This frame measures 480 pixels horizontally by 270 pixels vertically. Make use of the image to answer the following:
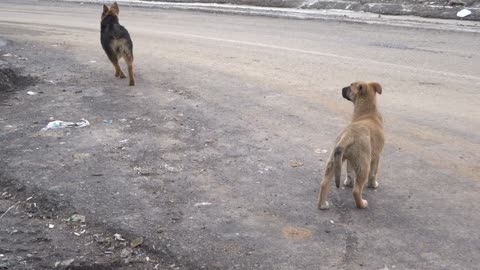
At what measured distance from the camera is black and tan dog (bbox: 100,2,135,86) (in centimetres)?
947

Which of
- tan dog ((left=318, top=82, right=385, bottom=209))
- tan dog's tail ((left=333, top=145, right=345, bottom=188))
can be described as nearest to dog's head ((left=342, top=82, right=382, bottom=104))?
tan dog ((left=318, top=82, right=385, bottom=209))

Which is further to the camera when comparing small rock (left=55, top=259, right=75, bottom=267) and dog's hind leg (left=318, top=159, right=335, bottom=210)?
dog's hind leg (left=318, top=159, right=335, bottom=210)

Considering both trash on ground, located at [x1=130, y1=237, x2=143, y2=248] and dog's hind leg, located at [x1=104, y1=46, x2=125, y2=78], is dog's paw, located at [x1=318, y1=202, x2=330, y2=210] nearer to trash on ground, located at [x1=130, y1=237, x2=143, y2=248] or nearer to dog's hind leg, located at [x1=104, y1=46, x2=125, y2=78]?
trash on ground, located at [x1=130, y1=237, x2=143, y2=248]

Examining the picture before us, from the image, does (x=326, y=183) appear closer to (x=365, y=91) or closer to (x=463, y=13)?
(x=365, y=91)

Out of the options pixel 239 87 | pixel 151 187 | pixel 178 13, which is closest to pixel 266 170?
pixel 151 187

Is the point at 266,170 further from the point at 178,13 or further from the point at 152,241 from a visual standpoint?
the point at 178,13

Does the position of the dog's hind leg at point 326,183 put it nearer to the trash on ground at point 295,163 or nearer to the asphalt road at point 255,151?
the asphalt road at point 255,151

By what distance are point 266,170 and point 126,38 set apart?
4.71m

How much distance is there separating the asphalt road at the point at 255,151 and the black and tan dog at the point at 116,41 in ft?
1.08

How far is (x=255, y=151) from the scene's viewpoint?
6.41 m

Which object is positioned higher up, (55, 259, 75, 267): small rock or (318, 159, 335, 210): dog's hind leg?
(318, 159, 335, 210): dog's hind leg

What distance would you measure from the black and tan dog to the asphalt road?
329 mm

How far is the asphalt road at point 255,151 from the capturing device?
449cm

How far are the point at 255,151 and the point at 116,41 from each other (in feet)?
13.8
